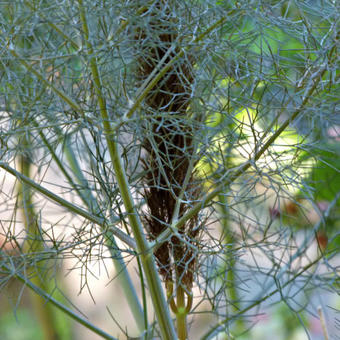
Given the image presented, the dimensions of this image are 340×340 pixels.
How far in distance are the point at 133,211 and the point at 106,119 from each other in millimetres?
77

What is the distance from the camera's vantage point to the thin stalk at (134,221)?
13.1 inches

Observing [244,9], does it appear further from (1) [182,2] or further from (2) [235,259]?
(2) [235,259]

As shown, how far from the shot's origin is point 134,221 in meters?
0.37

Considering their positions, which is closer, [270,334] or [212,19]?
[212,19]

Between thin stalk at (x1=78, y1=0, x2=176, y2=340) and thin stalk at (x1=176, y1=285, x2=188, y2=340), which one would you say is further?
thin stalk at (x1=176, y1=285, x2=188, y2=340)

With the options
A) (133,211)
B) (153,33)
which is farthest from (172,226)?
(153,33)

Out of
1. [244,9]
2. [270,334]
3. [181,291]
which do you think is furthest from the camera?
[270,334]

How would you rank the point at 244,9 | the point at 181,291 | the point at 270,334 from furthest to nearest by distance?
the point at 270,334 < the point at 181,291 < the point at 244,9

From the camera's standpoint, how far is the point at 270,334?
3.08ft

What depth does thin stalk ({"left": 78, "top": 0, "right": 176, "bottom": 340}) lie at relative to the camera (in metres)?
0.33

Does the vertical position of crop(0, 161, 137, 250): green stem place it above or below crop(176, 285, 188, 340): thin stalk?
above

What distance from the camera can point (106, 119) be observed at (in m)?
0.33

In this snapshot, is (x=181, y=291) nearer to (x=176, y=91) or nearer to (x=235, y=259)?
(x=235, y=259)

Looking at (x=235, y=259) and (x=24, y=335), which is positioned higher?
(x=24, y=335)
